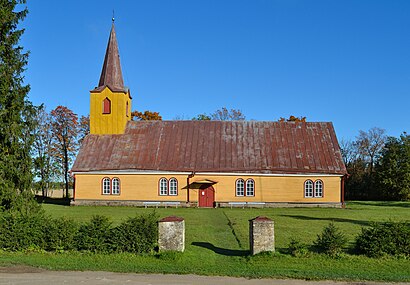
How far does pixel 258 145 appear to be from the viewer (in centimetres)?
4012

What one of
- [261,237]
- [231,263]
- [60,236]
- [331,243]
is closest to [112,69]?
[60,236]

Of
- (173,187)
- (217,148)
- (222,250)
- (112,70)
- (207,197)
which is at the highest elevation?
(112,70)

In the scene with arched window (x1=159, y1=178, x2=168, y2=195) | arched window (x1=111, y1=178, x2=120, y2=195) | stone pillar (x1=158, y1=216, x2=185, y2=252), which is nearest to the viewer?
stone pillar (x1=158, y1=216, x2=185, y2=252)

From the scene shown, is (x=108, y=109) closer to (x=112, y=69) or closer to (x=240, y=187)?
(x=112, y=69)

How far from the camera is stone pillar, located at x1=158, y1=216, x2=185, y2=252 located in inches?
623

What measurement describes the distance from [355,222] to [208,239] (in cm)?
1128

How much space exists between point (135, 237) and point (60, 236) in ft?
9.16

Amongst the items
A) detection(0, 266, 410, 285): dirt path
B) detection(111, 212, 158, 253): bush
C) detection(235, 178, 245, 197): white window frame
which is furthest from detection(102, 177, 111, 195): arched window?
detection(0, 266, 410, 285): dirt path

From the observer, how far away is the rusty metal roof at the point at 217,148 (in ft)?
125

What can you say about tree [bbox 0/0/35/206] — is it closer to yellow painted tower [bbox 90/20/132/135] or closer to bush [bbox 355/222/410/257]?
bush [bbox 355/222/410/257]

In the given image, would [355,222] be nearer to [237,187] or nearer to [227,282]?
[237,187]

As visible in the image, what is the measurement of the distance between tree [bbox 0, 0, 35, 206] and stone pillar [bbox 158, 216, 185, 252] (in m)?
6.90

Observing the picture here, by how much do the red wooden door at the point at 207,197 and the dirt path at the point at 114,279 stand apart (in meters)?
24.0

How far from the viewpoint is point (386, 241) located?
1572 cm
